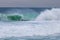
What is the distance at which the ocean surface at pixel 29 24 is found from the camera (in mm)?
1095

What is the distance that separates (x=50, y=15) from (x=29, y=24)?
0.34 m

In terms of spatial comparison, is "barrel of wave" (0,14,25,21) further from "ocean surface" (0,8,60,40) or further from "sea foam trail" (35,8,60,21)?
"sea foam trail" (35,8,60,21)

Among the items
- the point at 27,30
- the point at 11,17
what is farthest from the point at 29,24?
the point at 11,17

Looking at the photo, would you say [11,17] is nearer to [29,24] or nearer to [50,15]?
[29,24]

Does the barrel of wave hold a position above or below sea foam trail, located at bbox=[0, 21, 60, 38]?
above

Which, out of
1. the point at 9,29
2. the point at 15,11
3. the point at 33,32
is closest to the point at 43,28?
the point at 33,32

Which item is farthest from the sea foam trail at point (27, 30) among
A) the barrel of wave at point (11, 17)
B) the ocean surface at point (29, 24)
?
the barrel of wave at point (11, 17)

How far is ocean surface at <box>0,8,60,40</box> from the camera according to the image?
1095mm

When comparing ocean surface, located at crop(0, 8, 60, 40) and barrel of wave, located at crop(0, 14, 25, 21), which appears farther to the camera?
barrel of wave, located at crop(0, 14, 25, 21)

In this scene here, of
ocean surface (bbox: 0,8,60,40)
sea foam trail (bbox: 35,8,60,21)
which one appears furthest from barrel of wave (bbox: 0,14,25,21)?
sea foam trail (bbox: 35,8,60,21)

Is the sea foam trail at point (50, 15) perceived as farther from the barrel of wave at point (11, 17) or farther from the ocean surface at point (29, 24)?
the barrel of wave at point (11, 17)

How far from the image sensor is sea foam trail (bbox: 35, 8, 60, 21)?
1.54 metres

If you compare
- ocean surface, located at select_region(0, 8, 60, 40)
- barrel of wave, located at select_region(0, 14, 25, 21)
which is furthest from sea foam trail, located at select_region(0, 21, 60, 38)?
barrel of wave, located at select_region(0, 14, 25, 21)

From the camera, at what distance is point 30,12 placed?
66.9 inches
